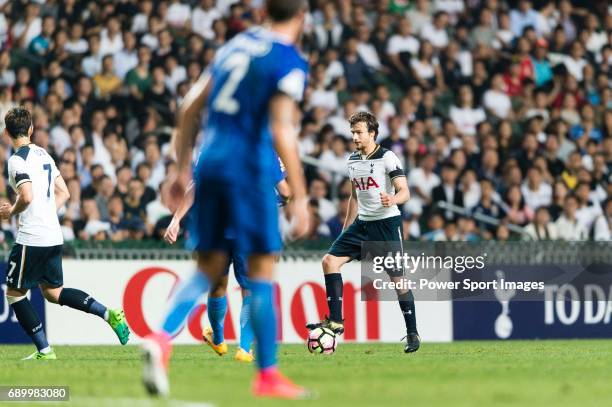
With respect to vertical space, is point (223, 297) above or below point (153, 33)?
below

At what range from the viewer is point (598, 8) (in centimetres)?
2508

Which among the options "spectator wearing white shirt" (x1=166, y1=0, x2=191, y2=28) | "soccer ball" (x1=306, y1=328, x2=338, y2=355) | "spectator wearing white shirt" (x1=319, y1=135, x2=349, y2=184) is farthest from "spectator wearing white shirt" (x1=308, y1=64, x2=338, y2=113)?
"soccer ball" (x1=306, y1=328, x2=338, y2=355)

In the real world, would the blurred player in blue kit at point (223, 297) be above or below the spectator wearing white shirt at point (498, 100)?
below

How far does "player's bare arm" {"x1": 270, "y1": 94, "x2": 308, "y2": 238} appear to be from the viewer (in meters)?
7.38

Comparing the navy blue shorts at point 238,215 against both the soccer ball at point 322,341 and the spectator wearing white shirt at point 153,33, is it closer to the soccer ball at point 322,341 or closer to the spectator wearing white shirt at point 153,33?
the soccer ball at point 322,341

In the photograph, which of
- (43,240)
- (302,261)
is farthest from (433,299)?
(43,240)

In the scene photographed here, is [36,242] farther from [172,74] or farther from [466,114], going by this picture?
[466,114]

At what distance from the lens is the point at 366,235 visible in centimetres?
1357

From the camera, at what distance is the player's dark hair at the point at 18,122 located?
1184 cm

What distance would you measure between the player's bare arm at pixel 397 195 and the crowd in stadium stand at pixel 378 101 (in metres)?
5.30

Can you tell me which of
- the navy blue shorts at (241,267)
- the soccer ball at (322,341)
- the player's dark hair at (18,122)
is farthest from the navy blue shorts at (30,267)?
the soccer ball at (322,341)

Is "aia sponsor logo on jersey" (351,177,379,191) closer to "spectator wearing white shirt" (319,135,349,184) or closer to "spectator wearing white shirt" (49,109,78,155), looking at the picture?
"spectator wearing white shirt" (319,135,349,184)

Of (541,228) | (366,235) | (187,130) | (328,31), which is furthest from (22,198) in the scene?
(328,31)

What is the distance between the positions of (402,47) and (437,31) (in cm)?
102
